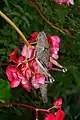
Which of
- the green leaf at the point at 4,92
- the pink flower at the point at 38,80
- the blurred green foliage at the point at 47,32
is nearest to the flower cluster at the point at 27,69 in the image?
the pink flower at the point at 38,80

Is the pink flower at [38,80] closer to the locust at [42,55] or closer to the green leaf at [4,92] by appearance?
the locust at [42,55]

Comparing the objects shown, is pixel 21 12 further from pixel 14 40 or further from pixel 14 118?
pixel 14 118

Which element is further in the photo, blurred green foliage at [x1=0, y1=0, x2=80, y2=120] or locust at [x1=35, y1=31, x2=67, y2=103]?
blurred green foliage at [x1=0, y1=0, x2=80, y2=120]

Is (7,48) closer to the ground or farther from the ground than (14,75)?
closer to the ground

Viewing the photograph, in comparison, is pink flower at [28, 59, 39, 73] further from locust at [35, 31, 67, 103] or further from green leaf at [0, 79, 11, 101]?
green leaf at [0, 79, 11, 101]

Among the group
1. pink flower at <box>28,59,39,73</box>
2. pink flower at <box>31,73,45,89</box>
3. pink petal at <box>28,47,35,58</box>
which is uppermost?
pink petal at <box>28,47,35,58</box>

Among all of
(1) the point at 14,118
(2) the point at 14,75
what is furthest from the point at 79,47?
(2) the point at 14,75

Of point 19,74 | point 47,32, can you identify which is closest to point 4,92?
point 19,74

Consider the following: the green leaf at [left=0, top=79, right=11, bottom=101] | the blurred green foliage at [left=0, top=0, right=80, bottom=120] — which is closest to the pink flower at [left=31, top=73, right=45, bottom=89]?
the green leaf at [left=0, top=79, right=11, bottom=101]

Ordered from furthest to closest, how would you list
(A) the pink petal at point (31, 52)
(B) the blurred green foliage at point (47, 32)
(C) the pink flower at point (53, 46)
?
(B) the blurred green foliage at point (47, 32)
(C) the pink flower at point (53, 46)
(A) the pink petal at point (31, 52)
